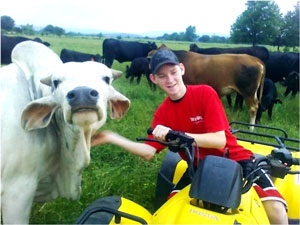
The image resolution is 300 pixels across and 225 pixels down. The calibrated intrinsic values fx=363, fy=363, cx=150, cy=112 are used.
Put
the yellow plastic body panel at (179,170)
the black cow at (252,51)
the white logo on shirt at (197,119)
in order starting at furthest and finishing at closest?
the black cow at (252,51) < the yellow plastic body panel at (179,170) < the white logo on shirt at (197,119)

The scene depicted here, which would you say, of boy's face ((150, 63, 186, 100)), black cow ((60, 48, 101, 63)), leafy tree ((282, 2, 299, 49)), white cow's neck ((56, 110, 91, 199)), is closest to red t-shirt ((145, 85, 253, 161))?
boy's face ((150, 63, 186, 100))

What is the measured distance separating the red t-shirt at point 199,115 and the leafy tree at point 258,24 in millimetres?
6596

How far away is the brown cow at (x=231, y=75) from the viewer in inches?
273

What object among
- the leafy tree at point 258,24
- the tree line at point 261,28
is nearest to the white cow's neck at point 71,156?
the tree line at point 261,28

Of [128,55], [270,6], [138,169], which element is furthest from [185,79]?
[128,55]

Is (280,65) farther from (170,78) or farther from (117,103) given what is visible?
(117,103)

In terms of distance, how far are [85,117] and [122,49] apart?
1411 cm

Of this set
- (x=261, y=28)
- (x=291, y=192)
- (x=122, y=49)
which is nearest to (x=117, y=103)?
(x=291, y=192)

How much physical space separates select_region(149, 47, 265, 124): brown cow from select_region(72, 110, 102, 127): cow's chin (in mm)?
5418

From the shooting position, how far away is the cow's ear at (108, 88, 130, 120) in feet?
7.18

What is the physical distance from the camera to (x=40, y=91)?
85.4 inches

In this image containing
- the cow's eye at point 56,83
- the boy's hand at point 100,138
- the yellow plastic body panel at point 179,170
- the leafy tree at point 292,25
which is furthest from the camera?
the leafy tree at point 292,25

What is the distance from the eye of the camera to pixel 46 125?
→ 2.00 meters

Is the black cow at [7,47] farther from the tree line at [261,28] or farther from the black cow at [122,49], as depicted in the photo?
the black cow at [122,49]
